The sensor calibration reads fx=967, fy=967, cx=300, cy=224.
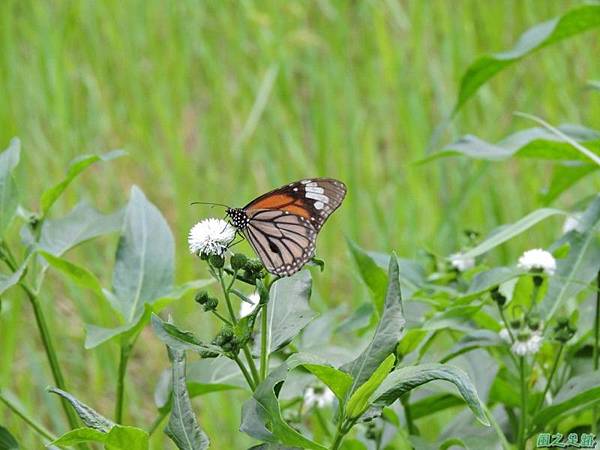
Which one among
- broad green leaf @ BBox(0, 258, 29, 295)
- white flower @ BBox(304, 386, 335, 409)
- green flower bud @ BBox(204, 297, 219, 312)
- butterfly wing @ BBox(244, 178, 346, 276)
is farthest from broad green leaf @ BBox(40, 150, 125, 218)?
white flower @ BBox(304, 386, 335, 409)

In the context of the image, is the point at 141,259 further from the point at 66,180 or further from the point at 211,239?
the point at 211,239

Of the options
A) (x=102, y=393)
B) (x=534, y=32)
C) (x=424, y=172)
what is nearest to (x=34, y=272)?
(x=534, y=32)

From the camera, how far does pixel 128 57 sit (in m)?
3.84

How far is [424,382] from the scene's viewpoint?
87 centimetres

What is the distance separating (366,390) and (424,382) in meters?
0.07

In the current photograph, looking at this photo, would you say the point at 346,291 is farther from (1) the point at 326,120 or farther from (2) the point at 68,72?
(2) the point at 68,72

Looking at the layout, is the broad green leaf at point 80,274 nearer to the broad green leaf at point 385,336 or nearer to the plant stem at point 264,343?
the plant stem at point 264,343

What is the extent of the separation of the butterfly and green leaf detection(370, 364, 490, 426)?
0.28 m

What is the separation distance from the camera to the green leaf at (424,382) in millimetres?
851

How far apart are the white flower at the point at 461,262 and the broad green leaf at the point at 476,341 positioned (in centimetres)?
18

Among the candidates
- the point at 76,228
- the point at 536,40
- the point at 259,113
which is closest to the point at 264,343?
the point at 76,228

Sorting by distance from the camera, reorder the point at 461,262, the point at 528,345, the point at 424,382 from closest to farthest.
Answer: the point at 424,382 < the point at 528,345 < the point at 461,262

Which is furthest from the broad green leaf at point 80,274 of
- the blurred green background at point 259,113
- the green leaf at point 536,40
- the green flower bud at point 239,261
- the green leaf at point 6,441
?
the blurred green background at point 259,113

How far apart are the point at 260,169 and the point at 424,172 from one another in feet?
1.93
